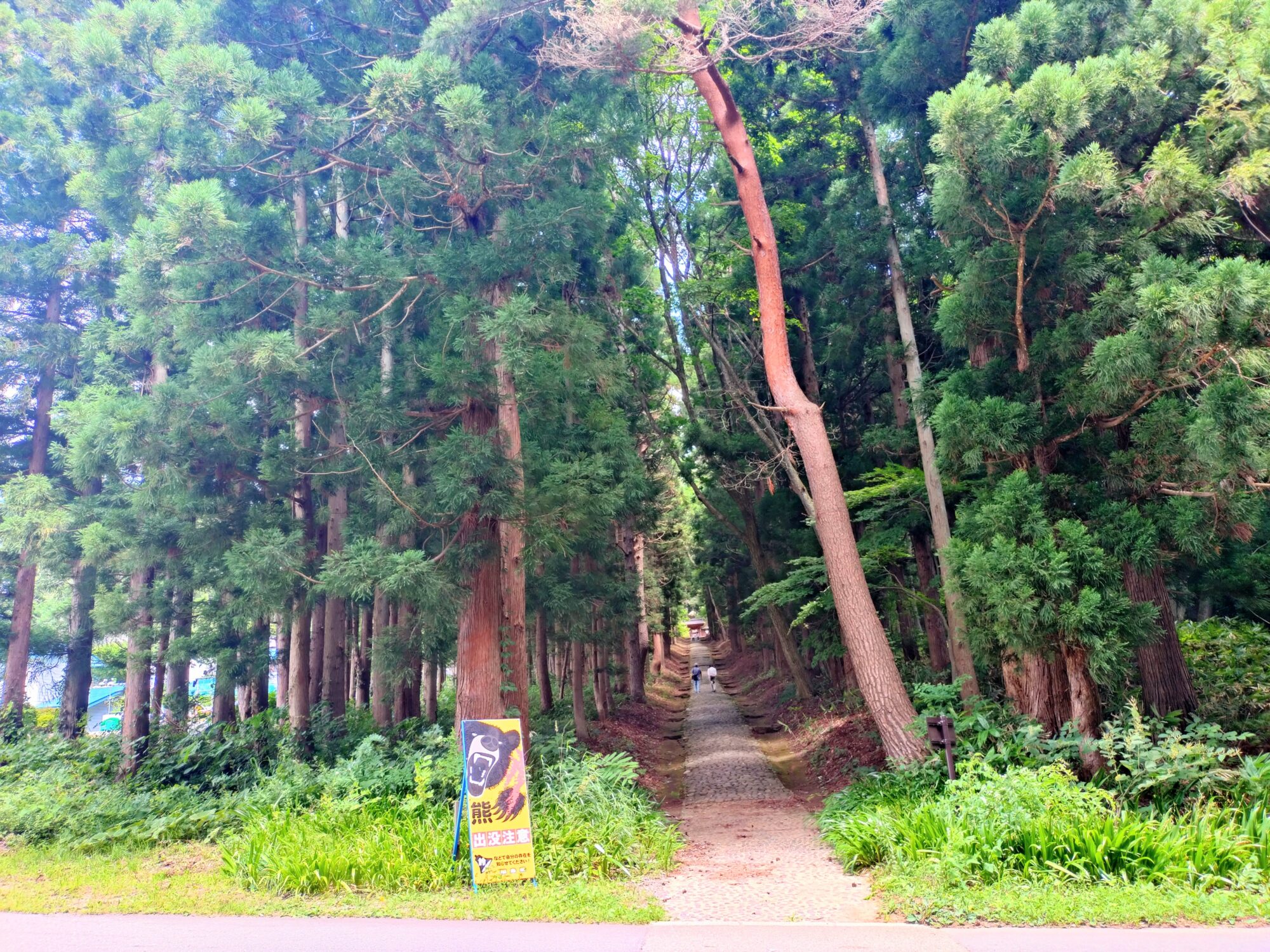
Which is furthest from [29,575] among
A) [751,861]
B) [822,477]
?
[822,477]

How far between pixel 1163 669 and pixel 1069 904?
16.5 ft

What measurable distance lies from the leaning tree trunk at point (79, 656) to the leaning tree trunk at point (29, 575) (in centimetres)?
80

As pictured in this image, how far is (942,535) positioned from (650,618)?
21051 mm

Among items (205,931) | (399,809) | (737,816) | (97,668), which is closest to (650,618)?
(97,668)

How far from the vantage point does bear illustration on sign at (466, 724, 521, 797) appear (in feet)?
22.1

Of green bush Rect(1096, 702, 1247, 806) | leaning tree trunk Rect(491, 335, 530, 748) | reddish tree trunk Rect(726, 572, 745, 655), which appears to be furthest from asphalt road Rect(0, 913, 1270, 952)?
reddish tree trunk Rect(726, 572, 745, 655)

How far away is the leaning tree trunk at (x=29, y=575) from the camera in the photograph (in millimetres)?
16344

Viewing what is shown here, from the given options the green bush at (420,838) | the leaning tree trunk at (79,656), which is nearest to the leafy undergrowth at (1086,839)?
the green bush at (420,838)

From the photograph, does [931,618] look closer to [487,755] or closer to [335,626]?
[487,755]

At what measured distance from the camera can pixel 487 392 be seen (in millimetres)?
10484

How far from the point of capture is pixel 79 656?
1725cm

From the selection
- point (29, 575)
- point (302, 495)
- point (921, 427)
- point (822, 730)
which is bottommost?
point (822, 730)

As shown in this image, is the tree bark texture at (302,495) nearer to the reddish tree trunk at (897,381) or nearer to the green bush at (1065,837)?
the green bush at (1065,837)

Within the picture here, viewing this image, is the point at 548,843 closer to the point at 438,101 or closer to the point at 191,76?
the point at 438,101
